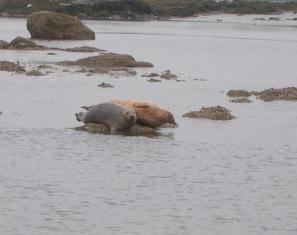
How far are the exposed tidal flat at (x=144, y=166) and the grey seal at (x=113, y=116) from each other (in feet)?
1.75

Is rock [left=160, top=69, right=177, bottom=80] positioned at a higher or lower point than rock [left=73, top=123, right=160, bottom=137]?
lower

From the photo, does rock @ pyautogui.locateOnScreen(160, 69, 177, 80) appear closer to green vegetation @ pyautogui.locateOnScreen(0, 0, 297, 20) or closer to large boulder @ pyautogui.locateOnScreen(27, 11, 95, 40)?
large boulder @ pyautogui.locateOnScreen(27, 11, 95, 40)

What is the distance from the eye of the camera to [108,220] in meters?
13.8

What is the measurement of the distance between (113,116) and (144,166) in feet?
12.1

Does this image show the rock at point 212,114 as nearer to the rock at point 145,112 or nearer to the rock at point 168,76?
the rock at point 145,112

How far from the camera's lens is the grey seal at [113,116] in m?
21.3

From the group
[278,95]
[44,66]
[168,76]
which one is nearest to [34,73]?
[44,66]

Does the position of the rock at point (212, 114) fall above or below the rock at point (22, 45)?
above

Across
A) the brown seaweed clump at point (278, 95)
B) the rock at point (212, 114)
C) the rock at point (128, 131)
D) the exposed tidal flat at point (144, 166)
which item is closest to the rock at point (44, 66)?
the exposed tidal flat at point (144, 166)

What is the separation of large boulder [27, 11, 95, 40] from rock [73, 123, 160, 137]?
129 feet

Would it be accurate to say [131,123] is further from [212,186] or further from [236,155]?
[212,186]

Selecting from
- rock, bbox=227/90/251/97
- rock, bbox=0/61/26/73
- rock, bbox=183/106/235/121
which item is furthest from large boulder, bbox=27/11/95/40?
rock, bbox=183/106/235/121

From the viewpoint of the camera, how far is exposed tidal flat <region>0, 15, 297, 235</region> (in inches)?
548

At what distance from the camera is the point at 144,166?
18.0m
